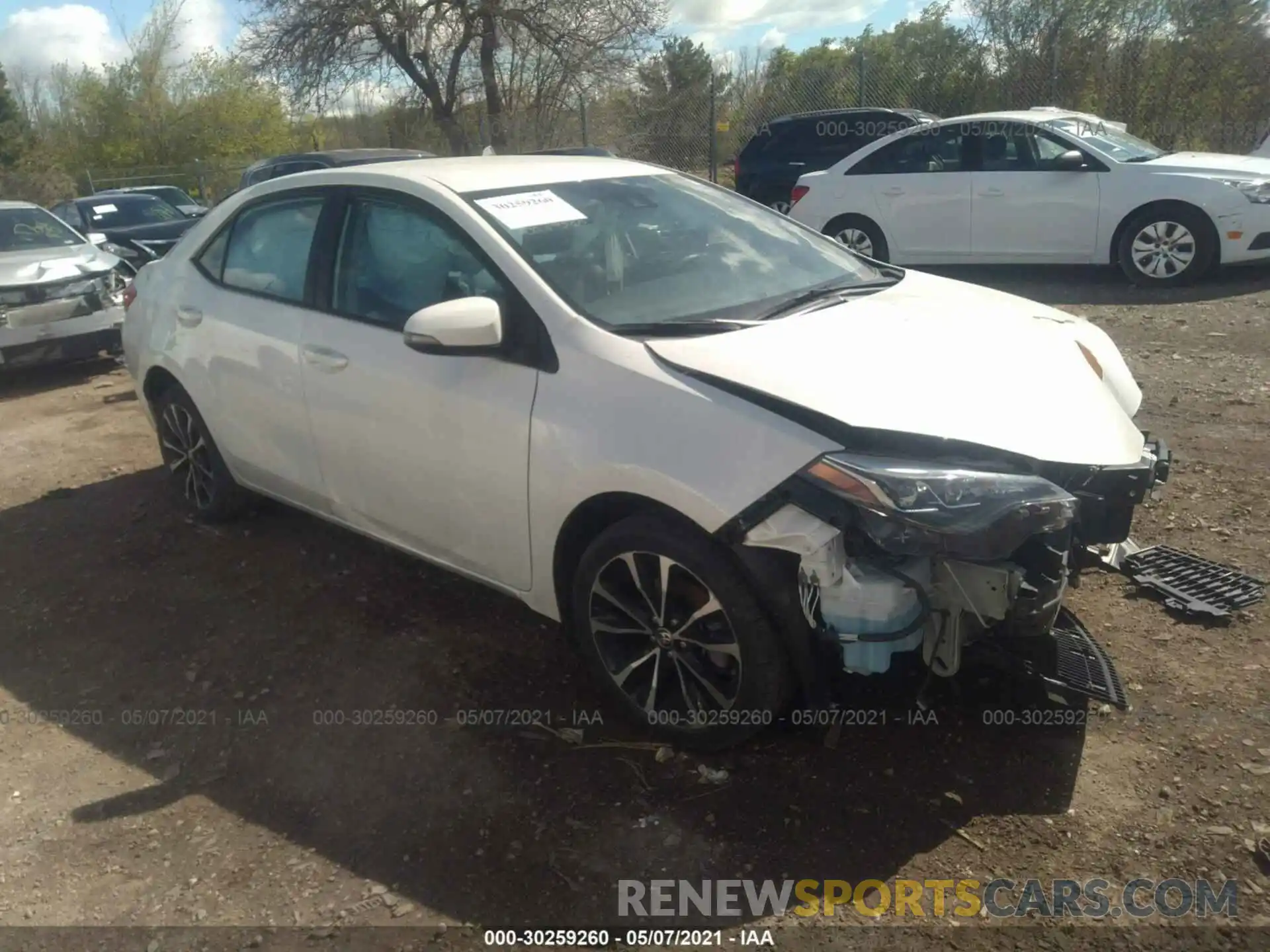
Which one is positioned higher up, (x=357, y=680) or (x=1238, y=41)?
(x=1238, y=41)

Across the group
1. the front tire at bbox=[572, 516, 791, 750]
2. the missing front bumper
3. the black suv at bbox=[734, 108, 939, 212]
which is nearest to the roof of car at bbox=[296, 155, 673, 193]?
the front tire at bbox=[572, 516, 791, 750]

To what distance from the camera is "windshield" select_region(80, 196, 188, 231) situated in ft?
46.4

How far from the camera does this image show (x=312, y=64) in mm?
20047

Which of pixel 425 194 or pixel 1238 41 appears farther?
pixel 1238 41

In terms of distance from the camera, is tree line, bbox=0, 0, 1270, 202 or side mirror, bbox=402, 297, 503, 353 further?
tree line, bbox=0, 0, 1270, 202

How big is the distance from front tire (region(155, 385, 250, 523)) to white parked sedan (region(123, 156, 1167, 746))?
56cm

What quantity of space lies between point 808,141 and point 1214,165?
5.54 metres

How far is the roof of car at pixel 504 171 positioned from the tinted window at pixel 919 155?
6.37 meters

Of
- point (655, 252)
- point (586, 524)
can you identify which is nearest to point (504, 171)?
point (655, 252)

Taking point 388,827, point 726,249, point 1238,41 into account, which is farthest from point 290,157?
point 1238,41

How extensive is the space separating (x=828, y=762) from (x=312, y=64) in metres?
20.4

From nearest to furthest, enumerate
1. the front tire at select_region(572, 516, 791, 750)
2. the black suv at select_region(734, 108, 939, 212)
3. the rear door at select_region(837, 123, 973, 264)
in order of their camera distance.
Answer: the front tire at select_region(572, 516, 791, 750)
the rear door at select_region(837, 123, 973, 264)
the black suv at select_region(734, 108, 939, 212)

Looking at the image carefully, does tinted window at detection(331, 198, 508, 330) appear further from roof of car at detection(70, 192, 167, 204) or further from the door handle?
roof of car at detection(70, 192, 167, 204)

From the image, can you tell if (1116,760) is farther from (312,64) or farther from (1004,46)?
(312,64)
